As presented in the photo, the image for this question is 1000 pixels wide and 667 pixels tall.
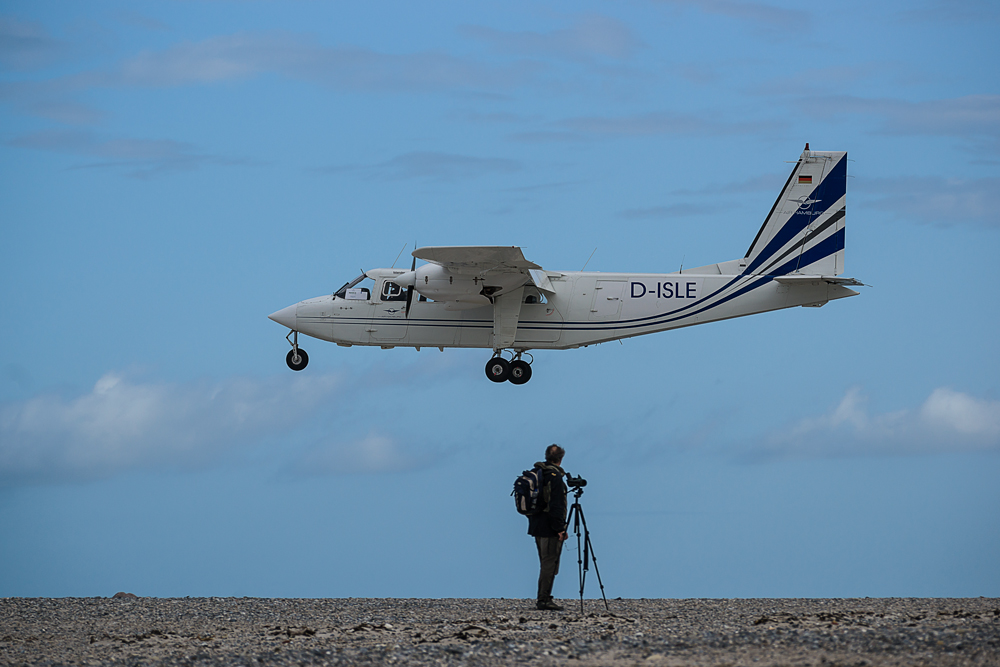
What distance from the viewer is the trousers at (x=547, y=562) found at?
1388 cm

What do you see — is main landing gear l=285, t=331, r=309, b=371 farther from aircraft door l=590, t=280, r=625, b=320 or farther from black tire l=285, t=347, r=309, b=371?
aircraft door l=590, t=280, r=625, b=320

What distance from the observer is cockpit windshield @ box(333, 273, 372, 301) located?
24219 millimetres

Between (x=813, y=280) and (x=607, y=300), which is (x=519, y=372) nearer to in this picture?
(x=607, y=300)

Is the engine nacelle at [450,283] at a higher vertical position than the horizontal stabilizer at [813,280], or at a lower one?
lower

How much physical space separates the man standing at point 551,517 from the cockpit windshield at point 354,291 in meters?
A: 11.3

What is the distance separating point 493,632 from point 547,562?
6.59ft

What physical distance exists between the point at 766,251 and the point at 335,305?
33.9ft

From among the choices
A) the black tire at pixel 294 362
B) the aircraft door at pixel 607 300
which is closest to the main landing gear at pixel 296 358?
the black tire at pixel 294 362

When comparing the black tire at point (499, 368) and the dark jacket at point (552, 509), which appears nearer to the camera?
the dark jacket at point (552, 509)

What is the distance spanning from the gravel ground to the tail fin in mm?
10072

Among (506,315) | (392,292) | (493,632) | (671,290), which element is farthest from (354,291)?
(493,632)

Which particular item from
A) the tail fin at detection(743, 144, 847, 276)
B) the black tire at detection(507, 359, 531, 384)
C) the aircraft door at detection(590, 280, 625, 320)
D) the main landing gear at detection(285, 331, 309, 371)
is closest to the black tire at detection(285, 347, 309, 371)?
the main landing gear at detection(285, 331, 309, 371)

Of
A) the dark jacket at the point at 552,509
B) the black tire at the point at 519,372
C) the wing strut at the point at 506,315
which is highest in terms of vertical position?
the wing strut at the point at 506,315

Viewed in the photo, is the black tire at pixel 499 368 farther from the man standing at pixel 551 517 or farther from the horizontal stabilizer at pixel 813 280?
the man standing at pixel 551 517
